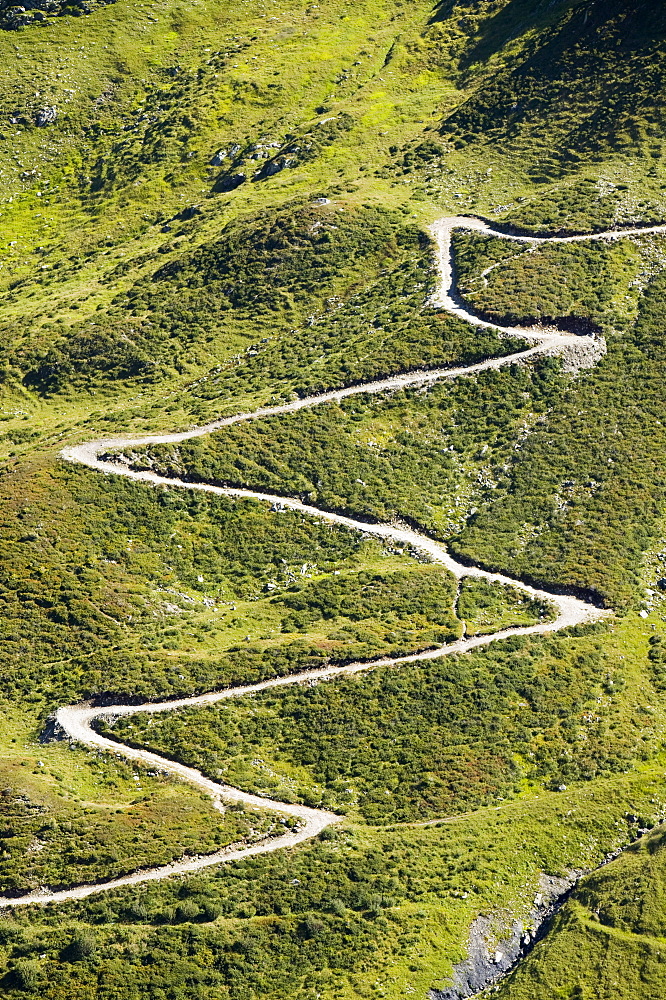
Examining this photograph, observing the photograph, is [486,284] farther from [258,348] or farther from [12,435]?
[12,435]

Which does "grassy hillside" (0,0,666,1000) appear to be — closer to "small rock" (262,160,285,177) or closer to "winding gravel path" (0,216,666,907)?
"winding gravel path" (0,216,666,907)

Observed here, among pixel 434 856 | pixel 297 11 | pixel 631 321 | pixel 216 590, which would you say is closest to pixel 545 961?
pixel 434 856

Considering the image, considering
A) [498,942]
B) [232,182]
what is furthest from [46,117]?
[498,942]

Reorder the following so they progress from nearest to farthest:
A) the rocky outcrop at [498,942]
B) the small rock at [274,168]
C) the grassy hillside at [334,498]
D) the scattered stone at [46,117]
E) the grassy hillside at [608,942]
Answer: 1. the grassy hillside at [608,942]
2. the rocky outcrop at [498,942]
3. the grassy hillside at [334,498]
4. the small rock at [274,168]
5. the scattered stone at [46,117]

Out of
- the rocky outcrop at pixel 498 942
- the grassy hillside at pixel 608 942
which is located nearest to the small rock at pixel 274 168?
the rocky outcrop at pixel 498 942

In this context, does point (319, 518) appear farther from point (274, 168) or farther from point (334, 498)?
point (274, 168)

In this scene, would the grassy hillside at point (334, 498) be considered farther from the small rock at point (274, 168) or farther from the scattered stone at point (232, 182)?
the scattered stone at point (232, 182)

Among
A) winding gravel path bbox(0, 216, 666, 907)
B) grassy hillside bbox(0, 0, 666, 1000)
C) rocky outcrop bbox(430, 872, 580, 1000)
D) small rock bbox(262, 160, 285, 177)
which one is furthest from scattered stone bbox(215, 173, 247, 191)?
rocky outcrop bbox(430, 872, 580, 1000)

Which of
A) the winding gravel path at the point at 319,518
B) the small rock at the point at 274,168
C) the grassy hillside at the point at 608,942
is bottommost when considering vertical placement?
the grassy hillside at the point at 608,942
